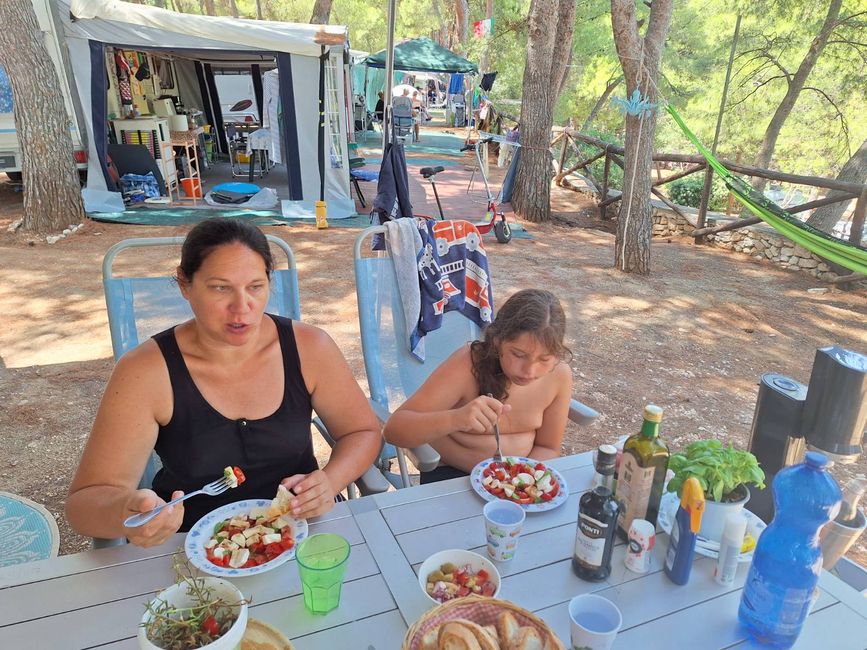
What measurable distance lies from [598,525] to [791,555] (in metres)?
0.32

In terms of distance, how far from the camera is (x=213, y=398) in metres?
1.34

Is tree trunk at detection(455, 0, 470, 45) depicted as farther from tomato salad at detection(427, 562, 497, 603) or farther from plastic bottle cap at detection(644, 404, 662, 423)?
tomato salad at detection(427, 562, 497, 603)

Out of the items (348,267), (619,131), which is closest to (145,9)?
(348,267)

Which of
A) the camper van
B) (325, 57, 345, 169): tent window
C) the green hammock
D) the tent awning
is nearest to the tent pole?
(325, 57, 345, 169): tent window

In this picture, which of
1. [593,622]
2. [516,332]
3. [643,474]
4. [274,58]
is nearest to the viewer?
[593,622]

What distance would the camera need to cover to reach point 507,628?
824 millimetres

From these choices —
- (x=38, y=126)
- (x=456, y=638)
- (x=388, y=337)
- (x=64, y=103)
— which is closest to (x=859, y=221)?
(x=388, y=337)

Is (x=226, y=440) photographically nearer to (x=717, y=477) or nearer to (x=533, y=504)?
(x=533, y=504)

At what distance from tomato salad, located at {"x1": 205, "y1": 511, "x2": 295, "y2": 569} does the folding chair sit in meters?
0.57

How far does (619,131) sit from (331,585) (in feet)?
73.0

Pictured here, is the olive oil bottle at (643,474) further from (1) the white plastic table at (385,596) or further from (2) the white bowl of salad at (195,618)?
A: (2) the white bowl of salad at (195,618)

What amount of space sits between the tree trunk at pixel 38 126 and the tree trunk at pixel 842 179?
836 centimetres

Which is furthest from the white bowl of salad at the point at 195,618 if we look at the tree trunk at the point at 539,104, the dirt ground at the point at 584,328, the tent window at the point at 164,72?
the tent window at the point at 164,72

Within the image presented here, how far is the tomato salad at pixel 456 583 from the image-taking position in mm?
1014
